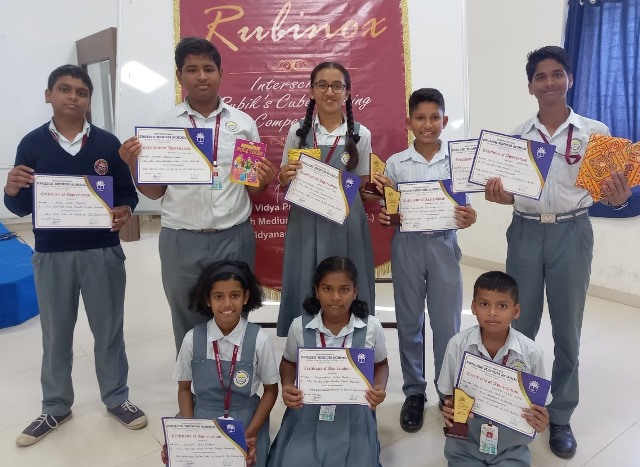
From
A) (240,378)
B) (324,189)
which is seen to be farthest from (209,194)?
(240,378)

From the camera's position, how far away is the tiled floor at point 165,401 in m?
2.08

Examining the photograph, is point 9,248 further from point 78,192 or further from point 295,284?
point 295,284

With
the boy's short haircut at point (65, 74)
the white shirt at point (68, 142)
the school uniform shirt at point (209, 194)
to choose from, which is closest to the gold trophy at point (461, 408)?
the school uniform shirt at point (209, 194)

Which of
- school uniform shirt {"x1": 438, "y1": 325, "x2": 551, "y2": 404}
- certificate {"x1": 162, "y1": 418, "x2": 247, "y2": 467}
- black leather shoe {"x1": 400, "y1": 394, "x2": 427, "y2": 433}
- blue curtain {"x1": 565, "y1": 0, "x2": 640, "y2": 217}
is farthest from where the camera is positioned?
blue curtain {"x1": 565, "y1": 0, "x2": 640, "y2": 217}

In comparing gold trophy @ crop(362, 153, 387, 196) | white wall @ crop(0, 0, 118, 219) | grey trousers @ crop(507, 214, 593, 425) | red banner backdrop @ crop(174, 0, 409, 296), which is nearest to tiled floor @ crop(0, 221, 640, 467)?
grey trousers @ crop(507, 214, 593, 425)

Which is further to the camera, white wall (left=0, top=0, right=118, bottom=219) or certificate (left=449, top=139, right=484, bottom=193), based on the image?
white wall (left=0, top=0, right=118, bottom=219)

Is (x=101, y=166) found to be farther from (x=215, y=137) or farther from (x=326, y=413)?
(x=326, y=413)

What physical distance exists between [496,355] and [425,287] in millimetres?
464

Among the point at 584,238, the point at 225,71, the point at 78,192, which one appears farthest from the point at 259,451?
the point at 225,71

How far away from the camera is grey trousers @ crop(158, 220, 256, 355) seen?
6.67 ft

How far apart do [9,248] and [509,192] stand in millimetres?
4090

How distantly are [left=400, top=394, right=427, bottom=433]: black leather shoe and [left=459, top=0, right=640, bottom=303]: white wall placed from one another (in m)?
2.37

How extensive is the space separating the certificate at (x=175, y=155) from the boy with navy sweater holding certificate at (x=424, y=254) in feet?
2.22

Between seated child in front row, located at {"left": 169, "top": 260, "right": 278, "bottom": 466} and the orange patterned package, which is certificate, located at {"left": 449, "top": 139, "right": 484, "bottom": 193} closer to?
the orange patterned package
